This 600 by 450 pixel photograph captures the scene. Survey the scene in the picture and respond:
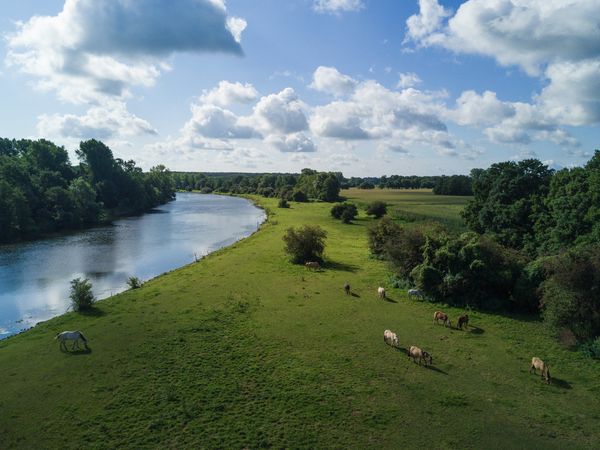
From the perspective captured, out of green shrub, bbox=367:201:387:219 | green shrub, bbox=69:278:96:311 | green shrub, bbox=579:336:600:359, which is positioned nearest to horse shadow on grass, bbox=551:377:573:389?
green shrub, bbox=579:336:600:359

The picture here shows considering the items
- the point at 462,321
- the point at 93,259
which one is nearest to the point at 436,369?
the point at 462,321

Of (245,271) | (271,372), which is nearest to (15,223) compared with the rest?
(245,271)

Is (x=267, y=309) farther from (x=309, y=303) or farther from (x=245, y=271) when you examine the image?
(x=245, y=271)

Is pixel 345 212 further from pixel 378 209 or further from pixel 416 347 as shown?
pixel 416 347

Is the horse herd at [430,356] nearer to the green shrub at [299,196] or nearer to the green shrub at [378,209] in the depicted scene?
the green shrub at [378,209]

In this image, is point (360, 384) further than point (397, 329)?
No

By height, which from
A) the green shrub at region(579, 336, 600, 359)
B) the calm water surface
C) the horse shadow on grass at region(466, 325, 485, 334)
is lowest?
the calm water surface

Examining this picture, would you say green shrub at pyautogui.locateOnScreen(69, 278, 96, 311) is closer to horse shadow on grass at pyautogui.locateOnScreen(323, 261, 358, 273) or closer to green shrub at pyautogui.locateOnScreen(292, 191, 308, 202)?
horse shadow on grass at pyautogui.locateOnScreen(323, 261, 358, 273)
